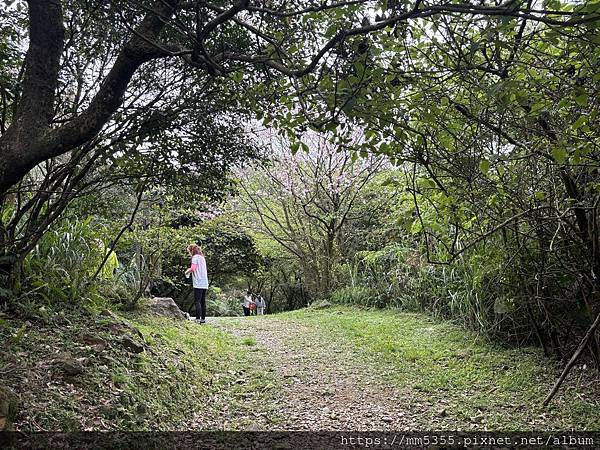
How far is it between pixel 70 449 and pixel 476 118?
3.15 meters

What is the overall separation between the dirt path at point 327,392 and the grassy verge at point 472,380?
0.16 metres

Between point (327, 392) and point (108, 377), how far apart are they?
79.1 inches

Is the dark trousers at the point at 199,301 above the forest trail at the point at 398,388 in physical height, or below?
above

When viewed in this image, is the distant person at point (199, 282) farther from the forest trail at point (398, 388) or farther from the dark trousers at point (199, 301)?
the forest trail at point (398, 388)

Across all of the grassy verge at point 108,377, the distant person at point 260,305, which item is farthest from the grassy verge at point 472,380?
the distant person at point 260,305

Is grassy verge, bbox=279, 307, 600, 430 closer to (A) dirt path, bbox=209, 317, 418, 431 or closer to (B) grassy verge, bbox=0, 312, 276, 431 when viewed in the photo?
(A) dirt path, bbox=209, 317, 418, 431

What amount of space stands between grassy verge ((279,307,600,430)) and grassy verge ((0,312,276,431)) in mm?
1442

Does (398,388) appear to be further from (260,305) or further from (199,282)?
(260,305)

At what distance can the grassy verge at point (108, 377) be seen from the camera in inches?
106

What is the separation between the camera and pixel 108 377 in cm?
324

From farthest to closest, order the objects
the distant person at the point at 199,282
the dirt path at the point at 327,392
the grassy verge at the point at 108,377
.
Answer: the distant person at the point at 199,282
the dirt path at the point at 327,392
the grassy verge at the point at 108,377

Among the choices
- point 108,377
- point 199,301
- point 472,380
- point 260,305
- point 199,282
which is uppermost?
point 199,282

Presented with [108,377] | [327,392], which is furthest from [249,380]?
[108,377]

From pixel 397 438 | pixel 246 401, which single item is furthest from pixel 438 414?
pixel 246 401
